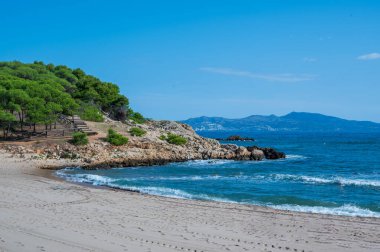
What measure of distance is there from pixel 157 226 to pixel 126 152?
26.7 meters

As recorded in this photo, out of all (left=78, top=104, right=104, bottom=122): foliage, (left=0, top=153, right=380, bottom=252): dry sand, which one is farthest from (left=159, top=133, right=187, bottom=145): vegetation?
(left=0, top=153, right=380, bottom=252): dry sand

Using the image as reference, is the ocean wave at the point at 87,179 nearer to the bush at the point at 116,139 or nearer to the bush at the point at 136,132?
the bush at the point at 116,139

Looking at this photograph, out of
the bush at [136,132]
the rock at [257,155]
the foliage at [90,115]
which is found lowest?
the rock at [257,155]

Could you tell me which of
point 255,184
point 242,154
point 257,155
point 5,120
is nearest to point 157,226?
point 255,184

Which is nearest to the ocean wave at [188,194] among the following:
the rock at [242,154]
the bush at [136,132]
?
the rock at [242,154]

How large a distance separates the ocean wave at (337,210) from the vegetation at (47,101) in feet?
99.5

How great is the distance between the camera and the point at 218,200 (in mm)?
22172

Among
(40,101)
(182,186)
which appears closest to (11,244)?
(182,186)

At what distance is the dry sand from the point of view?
12125 mm

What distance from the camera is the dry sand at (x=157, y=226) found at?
12125 millimetres

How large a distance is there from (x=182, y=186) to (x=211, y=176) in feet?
19.5

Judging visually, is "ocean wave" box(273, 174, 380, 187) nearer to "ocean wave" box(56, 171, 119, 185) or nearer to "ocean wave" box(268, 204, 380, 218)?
"ocean wave" box(268, 204, 380, 218)

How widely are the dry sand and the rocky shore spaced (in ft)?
52.9

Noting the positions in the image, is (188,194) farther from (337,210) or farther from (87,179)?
(87,179)
